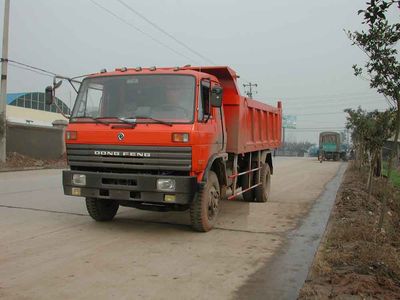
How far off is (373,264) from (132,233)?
3.92m

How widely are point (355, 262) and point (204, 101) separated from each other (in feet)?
11.5

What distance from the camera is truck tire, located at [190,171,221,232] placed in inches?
310

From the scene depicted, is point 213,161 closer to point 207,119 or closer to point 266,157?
point 207,119

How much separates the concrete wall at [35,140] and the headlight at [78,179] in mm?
19973

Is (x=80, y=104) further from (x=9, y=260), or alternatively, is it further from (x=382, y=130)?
(x=382, y=130)

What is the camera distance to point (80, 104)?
27.0ft

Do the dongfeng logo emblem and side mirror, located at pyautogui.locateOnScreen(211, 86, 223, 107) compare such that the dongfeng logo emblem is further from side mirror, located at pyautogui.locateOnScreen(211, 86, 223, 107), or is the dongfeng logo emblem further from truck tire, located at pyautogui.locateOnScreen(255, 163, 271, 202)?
truck tire, located at pyautogui.locateOnScreen(255, 163, 271, 202)

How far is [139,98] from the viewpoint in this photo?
7.88m

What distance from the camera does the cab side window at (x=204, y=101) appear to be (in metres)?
7.87

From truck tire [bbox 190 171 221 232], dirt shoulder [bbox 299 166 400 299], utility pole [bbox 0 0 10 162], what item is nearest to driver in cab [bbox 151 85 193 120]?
truck tire [bbox 190 171 221 232]

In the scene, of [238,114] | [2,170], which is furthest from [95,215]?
[2,170]

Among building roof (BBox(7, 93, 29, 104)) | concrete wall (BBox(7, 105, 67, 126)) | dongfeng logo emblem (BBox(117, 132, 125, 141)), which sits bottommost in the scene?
dongfeng logo emblem (BBox(117, 132, 125, 141))

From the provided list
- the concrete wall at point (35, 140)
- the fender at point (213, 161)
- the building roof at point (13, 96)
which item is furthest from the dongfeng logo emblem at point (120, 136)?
the building roof at point (13, 96)

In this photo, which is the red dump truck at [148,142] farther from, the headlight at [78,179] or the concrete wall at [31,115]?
the concrete wall at [31,115]
